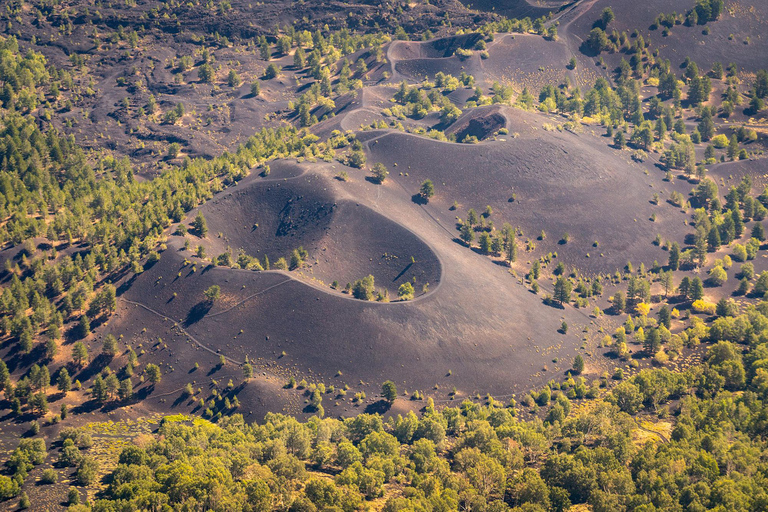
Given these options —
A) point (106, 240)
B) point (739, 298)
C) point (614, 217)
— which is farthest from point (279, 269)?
point (739, 298)

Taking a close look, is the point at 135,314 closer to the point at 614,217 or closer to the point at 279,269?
the point at 279,269

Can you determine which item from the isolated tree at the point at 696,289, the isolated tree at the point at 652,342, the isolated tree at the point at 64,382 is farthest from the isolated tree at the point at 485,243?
the isolated tree at the point at 64,382

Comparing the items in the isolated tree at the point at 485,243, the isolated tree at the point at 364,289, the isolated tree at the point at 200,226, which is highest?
the isolated tree at the point at 200,226

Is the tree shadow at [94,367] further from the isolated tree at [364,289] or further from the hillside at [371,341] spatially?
the isolated tree at [364,289]

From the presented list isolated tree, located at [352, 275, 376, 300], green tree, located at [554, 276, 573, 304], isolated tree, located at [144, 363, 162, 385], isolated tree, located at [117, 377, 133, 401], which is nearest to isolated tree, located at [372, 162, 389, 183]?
isolated tree, located at [352, 275, 376, 300]

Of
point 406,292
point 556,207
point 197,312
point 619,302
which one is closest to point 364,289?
point 406,292

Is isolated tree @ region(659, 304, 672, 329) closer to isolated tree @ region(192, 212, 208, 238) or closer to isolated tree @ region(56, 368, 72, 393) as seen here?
isolated tree @ region(192, 212, 208, 238)
